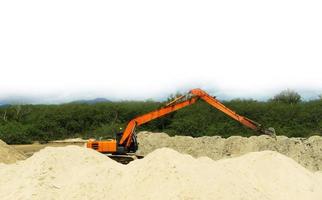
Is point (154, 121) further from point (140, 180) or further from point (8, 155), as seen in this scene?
point (140, 180)

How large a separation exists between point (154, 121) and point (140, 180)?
23.9 meters

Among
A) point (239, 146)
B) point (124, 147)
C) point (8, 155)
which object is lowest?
point (239, 146)

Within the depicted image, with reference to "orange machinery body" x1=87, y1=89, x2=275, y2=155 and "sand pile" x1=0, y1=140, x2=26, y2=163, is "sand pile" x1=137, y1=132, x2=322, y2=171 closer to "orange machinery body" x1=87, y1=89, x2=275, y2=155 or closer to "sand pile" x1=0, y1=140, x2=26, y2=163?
"orange machinery body" x1=87, y1=89, x2=275, y2=155

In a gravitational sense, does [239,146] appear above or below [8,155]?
below

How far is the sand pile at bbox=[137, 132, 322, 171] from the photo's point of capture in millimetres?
22297

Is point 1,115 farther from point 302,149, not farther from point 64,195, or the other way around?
point 64,195

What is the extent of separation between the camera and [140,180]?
1150 cm

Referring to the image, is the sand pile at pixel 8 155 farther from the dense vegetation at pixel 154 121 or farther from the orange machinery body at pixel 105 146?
the dense vegetation at pixel 154 121

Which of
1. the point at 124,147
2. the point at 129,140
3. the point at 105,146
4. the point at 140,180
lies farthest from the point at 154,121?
the point at 140,180

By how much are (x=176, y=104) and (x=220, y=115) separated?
40.9ft

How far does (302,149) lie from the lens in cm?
2266

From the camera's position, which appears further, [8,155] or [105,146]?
[8,155]

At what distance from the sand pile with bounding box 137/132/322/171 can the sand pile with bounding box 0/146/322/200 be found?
8185mm

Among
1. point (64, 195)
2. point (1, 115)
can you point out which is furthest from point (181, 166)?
point (1, 115)
